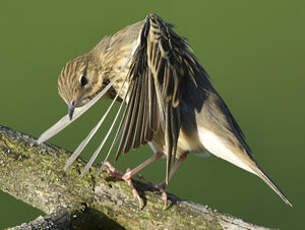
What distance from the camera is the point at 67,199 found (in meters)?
2.65

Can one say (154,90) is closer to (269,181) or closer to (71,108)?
(71,108)

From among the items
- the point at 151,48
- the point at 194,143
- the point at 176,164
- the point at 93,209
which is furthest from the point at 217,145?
the point at 93,209

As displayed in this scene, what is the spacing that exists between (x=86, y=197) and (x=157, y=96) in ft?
2.43

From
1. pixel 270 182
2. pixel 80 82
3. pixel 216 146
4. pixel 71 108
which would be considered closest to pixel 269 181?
pixel 270 182

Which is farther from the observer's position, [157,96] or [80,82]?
[80,82]

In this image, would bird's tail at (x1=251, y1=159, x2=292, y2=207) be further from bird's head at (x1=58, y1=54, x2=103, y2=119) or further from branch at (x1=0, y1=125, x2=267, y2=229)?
bird's head at (x1=58, y1=54, x2=103, y2=119)

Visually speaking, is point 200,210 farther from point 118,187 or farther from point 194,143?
point 194,143

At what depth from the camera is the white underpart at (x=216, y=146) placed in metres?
3.52

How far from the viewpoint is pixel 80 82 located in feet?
12.6

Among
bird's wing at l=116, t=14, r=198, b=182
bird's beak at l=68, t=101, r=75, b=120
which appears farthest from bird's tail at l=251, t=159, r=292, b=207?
bird's beak at l=68, t=101, r=75, b=120

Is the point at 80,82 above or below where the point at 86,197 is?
above

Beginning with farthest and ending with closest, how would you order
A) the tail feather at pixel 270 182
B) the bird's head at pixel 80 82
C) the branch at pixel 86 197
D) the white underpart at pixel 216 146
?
the bird's head at pixel 80 82 → the white underpart at pixel 216 146 → the tail feather at pixel 270 182 → the branch at pixel 86 197

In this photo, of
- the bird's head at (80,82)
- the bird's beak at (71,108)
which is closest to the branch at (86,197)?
the bird's beak at (71,108)

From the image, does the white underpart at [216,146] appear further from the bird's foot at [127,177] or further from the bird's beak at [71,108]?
the bird's beak at [71,108]
